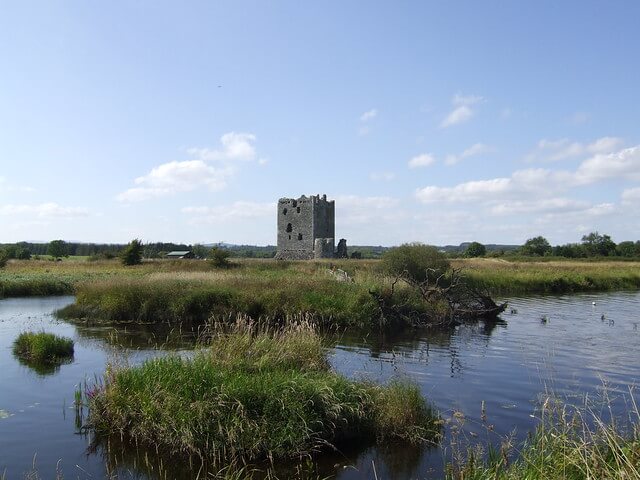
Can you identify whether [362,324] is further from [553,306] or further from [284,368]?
[553,306]

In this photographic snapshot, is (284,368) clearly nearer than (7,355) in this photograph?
Yes

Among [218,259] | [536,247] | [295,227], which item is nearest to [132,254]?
[218,259]

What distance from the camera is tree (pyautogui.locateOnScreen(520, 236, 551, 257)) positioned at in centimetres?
9881

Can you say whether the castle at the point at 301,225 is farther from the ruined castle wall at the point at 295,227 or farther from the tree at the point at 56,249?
the tree at the point at 56,249

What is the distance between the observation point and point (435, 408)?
1126 centimetres

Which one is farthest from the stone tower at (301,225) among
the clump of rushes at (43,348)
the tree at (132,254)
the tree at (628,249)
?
the tree at (628,249)

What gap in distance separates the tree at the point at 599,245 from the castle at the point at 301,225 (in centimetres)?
5559

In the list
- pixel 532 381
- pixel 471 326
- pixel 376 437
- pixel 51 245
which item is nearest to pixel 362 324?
pixel 471 326

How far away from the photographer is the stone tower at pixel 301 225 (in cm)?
5862

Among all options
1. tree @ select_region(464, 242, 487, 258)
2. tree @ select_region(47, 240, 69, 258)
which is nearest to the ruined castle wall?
tree @ select_region(464, 242, 487, 258)

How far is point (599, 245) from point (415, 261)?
81.5 m

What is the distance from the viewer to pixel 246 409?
9.11 meters

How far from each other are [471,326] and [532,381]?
33.9 feet

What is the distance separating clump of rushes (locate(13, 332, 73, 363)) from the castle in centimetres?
4069
